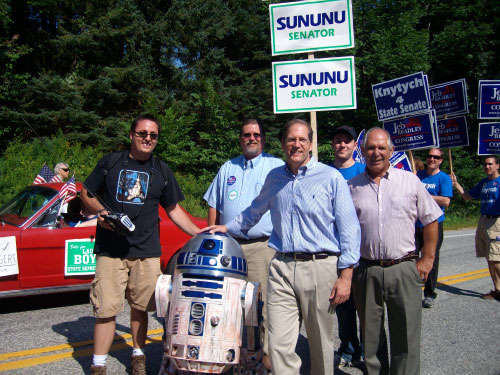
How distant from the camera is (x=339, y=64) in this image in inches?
194

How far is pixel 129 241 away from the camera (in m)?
3.66

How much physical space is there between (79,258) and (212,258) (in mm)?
3418

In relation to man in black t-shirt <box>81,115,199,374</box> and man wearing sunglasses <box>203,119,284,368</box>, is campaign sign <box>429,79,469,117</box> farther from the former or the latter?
man in black t-shirt <box>81,115,199,374</box>

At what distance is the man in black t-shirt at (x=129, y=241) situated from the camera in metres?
3.58

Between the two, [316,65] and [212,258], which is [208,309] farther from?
[316,65]

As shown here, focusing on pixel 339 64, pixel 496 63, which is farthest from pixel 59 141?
pixel 496 63

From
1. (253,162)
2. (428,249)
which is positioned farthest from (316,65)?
(428,249)

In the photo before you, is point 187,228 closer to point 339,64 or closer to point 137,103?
point 339,64

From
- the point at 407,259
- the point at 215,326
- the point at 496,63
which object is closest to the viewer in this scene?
the point at 215,326

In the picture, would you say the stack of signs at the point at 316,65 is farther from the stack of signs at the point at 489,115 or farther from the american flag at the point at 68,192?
the stack of signs at the point at 489,115

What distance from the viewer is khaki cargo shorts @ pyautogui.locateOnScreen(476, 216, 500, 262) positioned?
6.64m

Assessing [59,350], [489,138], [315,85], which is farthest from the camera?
[489,138]

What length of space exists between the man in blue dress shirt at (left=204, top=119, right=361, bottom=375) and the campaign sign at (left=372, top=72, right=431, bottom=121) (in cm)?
506

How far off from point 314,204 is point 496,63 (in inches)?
1084
